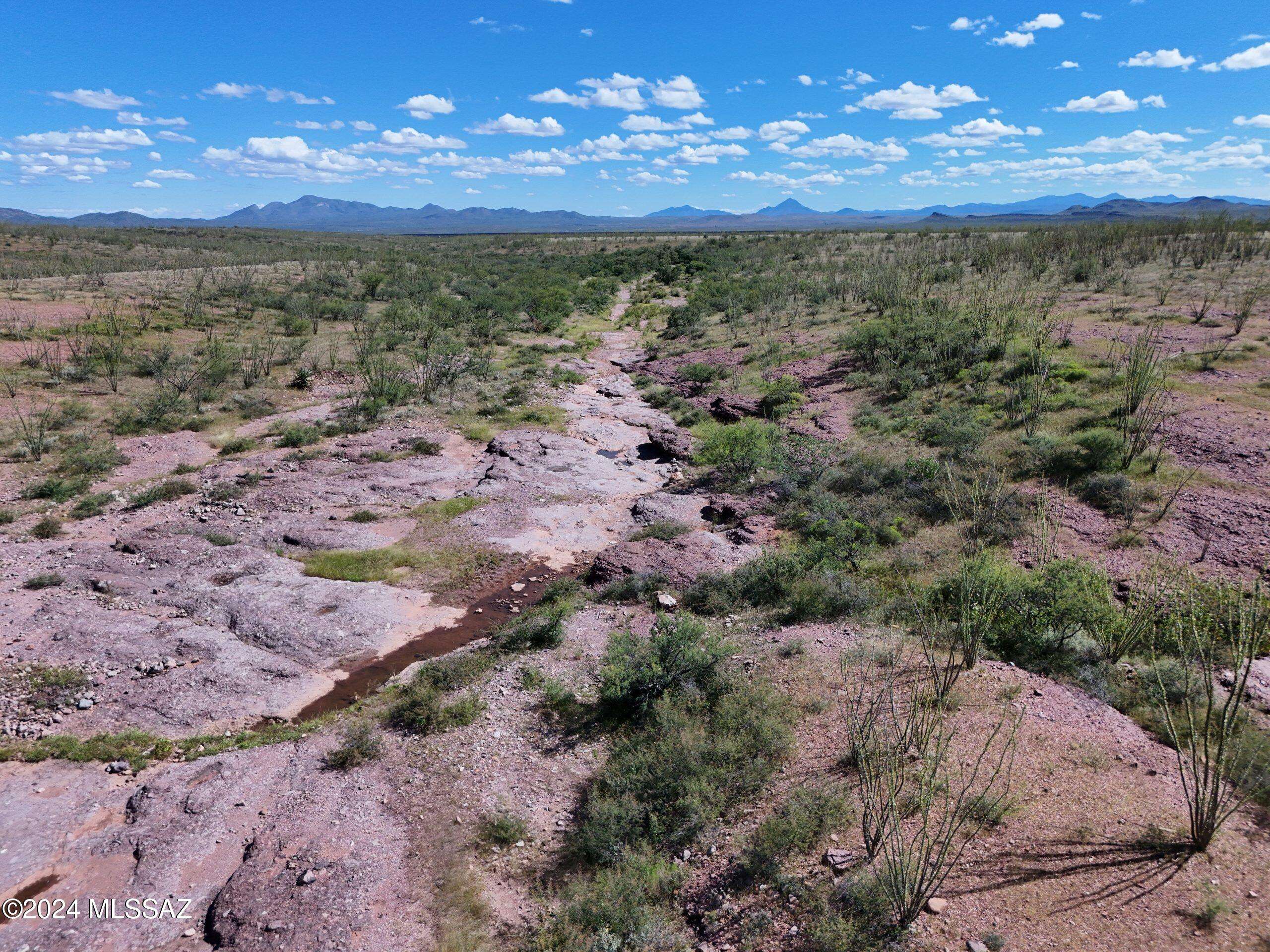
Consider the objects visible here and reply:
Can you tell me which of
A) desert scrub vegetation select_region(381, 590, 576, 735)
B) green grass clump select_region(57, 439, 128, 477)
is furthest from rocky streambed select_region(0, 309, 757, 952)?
green grass clump select_region(57, 439, 128, 477)

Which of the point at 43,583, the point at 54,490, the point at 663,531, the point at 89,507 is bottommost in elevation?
the point at 663,531

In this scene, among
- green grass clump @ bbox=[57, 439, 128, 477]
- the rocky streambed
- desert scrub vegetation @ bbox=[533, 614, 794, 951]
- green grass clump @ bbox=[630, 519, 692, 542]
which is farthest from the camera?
green grass clump @ bbox=[57, 439, 128, 477]

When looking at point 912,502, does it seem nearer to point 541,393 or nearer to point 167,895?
point 167,895

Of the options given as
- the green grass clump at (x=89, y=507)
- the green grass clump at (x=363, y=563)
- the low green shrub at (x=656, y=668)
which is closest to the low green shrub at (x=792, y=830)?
the low green shrub at (x=656, y=668)

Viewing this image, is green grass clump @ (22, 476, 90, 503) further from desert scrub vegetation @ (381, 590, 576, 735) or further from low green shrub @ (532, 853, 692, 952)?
low green shrub @ (532, 853, 692, 952)

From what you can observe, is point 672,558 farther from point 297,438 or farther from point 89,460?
point 89,460

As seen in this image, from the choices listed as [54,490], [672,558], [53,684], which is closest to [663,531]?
Result: [672,558]
